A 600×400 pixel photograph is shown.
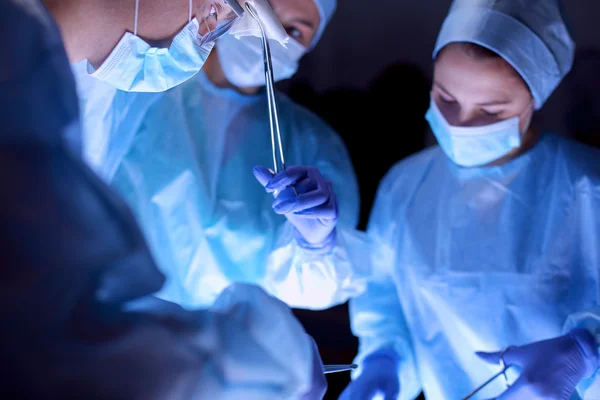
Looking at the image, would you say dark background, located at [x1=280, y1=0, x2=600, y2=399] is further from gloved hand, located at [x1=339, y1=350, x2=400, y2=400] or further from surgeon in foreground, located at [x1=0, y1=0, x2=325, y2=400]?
surgeon in foreground, located at [x1=0, y1=0, x2=325, y2=400]

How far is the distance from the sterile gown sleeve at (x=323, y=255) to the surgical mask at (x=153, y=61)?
54cm

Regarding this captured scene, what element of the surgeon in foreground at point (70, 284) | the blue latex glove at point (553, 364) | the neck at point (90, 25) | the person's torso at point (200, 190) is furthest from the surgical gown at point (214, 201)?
the surgeon in foreground at point (70, 284)

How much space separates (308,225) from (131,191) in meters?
0.48

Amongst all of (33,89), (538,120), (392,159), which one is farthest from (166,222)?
(538,120)

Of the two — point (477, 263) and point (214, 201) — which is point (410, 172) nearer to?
point (477, 263)

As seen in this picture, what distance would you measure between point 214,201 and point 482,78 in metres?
0.78

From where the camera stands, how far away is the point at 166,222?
4.55 ft

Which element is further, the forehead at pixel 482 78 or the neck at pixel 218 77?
the neck at pixel 218 77

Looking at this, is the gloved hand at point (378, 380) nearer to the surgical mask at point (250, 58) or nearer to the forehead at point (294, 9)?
the surgical mask at point (250, 58)

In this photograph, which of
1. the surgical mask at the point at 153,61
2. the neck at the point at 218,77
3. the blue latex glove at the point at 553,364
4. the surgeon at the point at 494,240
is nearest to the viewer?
the surgical mask at the point at 153,61

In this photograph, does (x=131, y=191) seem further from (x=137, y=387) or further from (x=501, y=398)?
(x=501, y=398)

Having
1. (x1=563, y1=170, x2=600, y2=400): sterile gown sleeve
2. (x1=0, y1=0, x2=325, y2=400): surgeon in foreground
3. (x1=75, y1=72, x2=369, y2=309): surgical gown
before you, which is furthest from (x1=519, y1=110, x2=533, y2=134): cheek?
(x1=0, y1=0, x2=325, y2=400): surgeon in foreground

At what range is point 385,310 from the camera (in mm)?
1539

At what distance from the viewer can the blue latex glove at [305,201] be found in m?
1.23
